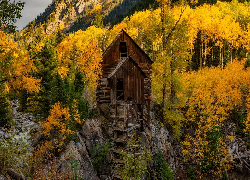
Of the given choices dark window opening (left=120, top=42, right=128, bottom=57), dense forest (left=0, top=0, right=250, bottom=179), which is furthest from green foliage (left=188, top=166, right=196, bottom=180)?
dark window opening (left=120, top=42, right=128, bottom=57)

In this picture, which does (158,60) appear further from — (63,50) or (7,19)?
(63,50)

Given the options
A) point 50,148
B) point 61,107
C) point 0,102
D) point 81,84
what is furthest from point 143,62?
point 0,102

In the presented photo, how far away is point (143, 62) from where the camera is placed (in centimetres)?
2389

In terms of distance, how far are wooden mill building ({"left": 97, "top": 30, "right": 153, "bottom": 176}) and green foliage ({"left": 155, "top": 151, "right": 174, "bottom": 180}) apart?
12.7 feet

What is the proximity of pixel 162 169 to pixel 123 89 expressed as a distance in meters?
9.86

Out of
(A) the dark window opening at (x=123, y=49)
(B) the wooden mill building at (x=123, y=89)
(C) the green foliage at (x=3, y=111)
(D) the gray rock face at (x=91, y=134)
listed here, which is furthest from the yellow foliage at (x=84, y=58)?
(C) the green foliage at (x=3, y=111)

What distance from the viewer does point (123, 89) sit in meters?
20.5

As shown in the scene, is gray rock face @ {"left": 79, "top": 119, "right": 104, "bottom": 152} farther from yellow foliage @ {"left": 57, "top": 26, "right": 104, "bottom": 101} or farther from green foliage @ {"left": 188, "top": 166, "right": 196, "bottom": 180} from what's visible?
green foliage @ {"left": 188, "top": 166, "right": 196, "bottom": 180}

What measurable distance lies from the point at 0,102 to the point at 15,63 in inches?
422

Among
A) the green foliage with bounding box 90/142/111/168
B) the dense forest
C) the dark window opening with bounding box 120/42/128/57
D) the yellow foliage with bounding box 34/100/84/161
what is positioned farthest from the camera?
the dark window opening with bounding box 120/42/128/57

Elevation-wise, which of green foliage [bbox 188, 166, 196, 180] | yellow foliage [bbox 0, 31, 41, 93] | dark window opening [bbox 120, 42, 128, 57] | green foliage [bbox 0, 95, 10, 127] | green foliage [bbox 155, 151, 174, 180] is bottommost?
green foliage [bbox 188, 166, 196, 180]

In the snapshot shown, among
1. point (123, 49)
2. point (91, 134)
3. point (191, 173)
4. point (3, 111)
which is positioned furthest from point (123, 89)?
point (191, 173)

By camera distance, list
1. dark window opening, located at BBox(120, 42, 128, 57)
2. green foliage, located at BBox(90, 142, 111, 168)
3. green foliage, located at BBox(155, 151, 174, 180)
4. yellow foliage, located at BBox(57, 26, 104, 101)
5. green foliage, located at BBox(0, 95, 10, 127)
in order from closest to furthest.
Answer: green foliage, located at BBox(90, 142, 111, 168), green foliage, located at BBox(0, 95, 10, 127), green foliage, located at BBox(155, 151, 174, 180), dark window opening, located at BBox(120, 42, 128, 57), yellow foliage, located at BBox(57, 26, 104, 101)

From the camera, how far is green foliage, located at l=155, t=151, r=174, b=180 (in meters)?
19.8
